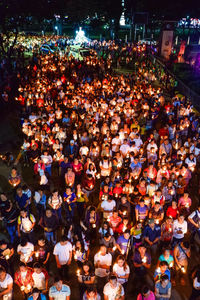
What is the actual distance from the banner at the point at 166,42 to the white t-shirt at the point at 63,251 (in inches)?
1149

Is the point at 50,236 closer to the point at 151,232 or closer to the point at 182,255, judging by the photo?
the point at 151,232

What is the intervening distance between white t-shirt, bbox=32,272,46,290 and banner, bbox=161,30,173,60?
29841 mm

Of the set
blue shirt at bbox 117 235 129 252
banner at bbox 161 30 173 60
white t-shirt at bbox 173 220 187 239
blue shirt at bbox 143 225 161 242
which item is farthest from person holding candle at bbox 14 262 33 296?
banner at bbox 161 30 173 60

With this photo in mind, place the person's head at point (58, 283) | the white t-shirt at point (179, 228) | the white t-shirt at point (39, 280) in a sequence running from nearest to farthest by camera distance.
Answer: the person's head at point (58, 283), the white t-shirt at point (39, 280), the white t-shirt at point (179, 228)

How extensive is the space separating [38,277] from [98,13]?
2316 inches

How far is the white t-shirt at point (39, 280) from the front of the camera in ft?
15.4

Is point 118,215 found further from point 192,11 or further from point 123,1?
point 123,1

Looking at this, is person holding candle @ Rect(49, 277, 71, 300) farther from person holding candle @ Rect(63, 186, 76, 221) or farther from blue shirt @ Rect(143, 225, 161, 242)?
person holding candle @ Rect(63, 186, 76, 221)

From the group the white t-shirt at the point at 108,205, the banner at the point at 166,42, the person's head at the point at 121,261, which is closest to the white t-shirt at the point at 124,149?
the white t-shirt at the point at 108,205

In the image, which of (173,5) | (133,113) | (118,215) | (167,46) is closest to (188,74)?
(167,46)

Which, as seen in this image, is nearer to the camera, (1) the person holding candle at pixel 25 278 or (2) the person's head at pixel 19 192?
(1) the person holding candle at pixel 25 278

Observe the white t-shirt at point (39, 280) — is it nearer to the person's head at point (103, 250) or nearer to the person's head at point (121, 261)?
the person's head at point (103, 250)

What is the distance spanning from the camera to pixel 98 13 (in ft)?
179

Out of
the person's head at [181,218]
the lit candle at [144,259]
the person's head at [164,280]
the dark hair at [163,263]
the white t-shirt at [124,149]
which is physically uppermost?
the white t-shirt at [124,149]
